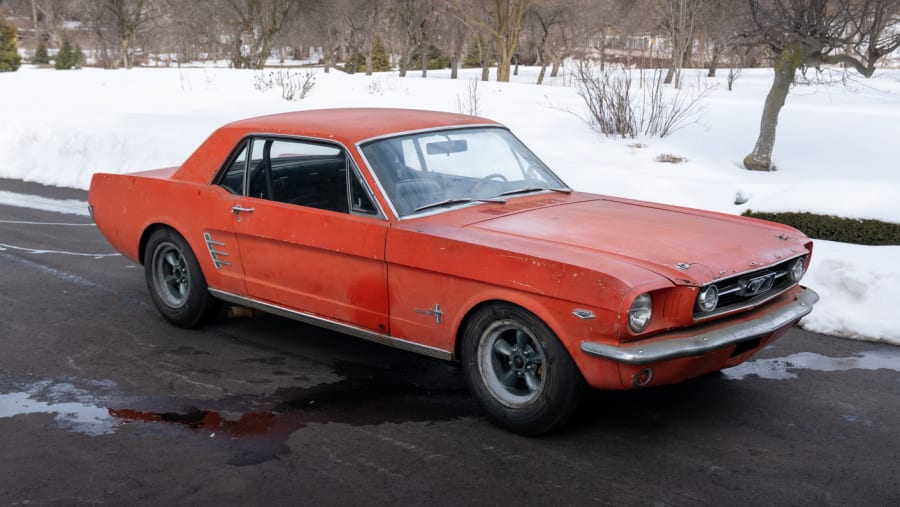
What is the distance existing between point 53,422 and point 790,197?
7616 mm

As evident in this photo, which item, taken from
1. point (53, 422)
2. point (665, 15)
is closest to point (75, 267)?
point (53, 422)

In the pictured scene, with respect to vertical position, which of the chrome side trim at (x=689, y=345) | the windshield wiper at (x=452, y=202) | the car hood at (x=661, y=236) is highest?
the windshield wiper at (x=452, y=202)

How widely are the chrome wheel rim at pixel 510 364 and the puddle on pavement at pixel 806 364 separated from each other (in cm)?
163

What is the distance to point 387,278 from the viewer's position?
4.76 m

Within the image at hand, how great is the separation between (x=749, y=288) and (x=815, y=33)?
10.5 meters

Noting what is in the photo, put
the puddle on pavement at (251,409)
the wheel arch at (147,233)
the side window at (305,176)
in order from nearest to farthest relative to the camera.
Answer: the puddle on pavement at (251,409) → the side window at (305,176) → the wheel arch at (147,233)

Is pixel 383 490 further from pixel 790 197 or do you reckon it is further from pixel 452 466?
pixel 790 197

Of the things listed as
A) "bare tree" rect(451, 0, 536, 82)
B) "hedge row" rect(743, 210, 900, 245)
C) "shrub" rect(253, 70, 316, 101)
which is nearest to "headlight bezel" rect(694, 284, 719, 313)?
"hedge row" rect(743, 210, 900, 245)

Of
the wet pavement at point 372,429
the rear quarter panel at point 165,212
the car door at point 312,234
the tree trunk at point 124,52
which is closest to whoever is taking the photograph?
the wet pavement at point 372,429

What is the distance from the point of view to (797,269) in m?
4.82

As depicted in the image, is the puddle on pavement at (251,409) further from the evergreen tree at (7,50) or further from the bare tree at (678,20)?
the evergreen tree at (7,50)

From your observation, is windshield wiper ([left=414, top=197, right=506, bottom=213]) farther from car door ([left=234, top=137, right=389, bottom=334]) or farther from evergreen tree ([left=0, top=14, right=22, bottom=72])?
evergreen tree ([left=0, top=14, right=22, bottom=72])

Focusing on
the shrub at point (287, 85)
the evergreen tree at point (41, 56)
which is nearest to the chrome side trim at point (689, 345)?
the shrub at point (287, 85)

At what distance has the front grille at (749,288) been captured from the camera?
4.23m
